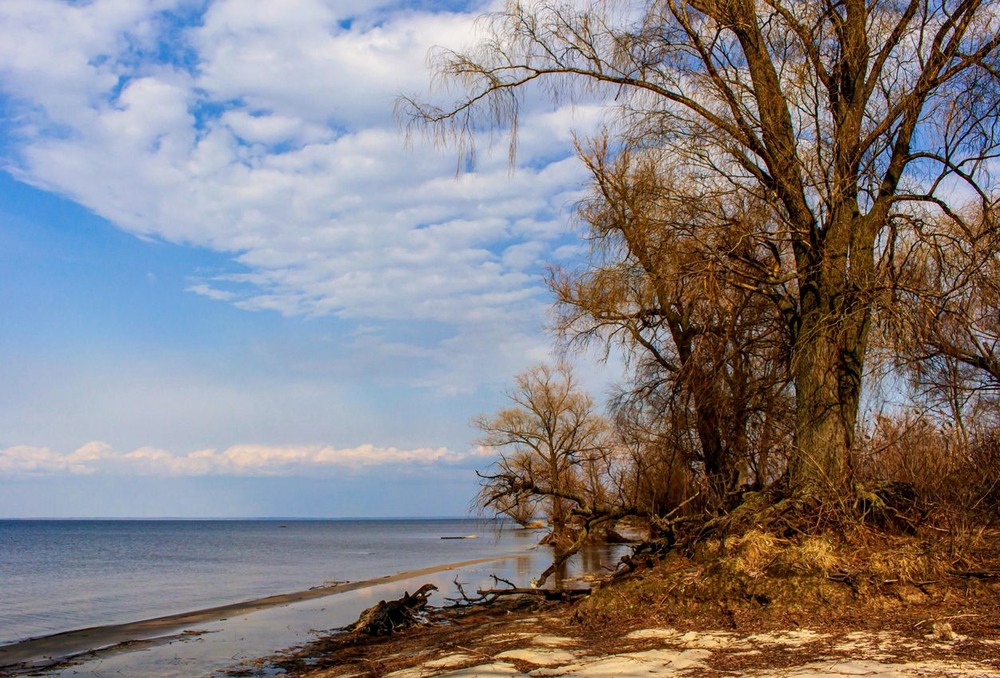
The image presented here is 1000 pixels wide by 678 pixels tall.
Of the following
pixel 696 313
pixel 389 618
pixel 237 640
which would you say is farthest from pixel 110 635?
pixel 696 313

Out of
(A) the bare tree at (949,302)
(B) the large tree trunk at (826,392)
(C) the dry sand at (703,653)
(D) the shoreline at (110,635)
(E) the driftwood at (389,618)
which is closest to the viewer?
(C) the dry sand at (703,653)

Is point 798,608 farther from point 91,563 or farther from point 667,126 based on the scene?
point 91,563

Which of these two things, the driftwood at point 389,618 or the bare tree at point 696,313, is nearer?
the bare tree at point 696,313

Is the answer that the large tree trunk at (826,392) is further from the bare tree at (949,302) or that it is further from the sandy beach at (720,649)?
the sandy beach at (720,649)

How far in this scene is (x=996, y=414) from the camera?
10.7m

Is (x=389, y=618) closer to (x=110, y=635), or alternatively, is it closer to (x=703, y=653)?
(x=703, y=653)

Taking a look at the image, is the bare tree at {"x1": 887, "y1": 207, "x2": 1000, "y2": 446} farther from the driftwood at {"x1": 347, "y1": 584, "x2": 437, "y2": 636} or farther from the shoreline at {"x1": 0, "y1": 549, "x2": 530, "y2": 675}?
the shoreline at {"x1": 0, "y1": 549, "x2": 530, "y2": 675}

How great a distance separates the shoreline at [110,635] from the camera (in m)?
14.5

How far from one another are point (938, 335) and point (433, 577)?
2295 cm

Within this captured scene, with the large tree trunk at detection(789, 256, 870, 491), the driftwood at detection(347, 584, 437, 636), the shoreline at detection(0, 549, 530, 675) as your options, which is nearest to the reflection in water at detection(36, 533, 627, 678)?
the shoreline at detection(0, 549, 530, 675)

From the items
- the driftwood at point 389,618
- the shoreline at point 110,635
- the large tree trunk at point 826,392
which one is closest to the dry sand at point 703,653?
the large tree trunk at point 826,392

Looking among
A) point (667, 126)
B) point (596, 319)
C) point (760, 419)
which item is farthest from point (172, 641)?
point (667, 126)

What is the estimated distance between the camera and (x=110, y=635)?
56.6ft

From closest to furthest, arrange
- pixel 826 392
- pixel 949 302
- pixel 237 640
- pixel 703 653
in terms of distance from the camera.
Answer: pixel 703 653 → pixel 949 302 → pixel 826 392 → pixel 237 640
